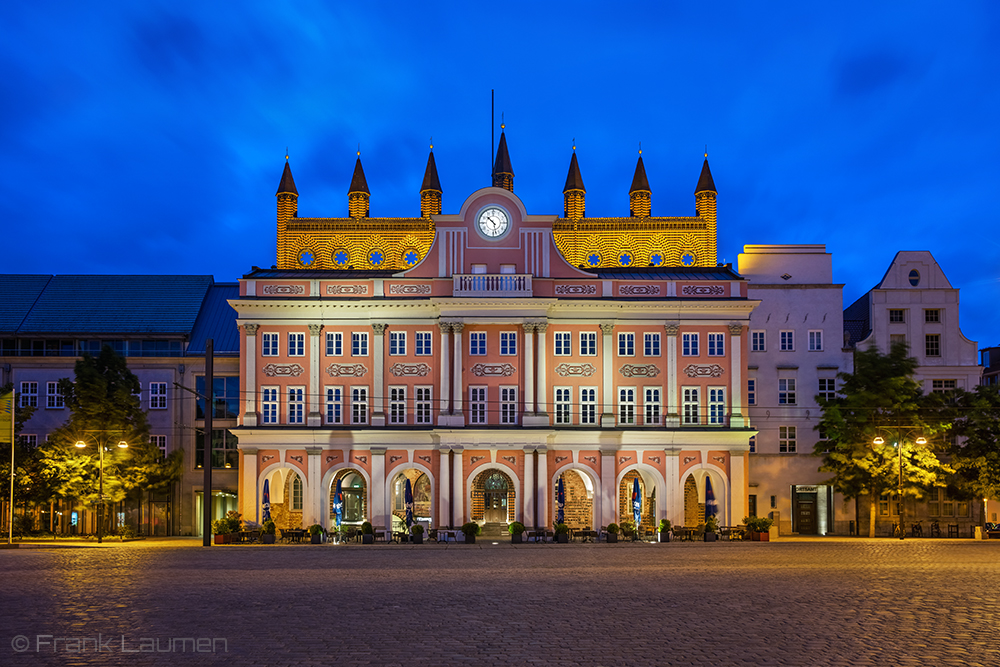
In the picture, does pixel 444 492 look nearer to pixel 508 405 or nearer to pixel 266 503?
pixel 508 405

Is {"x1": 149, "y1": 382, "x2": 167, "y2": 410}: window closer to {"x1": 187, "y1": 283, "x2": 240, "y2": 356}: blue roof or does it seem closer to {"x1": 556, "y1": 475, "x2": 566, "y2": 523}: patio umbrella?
{"x1": 187, "y1": 283, "x2": 240, "y2": 356}: blue roof

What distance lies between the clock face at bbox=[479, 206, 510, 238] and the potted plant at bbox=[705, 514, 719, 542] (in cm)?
2138

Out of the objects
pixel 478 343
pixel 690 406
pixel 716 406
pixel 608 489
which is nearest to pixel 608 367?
pixel 690 406

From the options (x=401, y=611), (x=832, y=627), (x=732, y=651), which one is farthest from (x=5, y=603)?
(x=832, y=627)

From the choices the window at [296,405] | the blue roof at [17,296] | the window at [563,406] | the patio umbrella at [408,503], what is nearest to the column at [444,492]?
the patio umbrella at [408,503]

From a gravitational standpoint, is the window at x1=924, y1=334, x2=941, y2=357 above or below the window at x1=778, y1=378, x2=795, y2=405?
above

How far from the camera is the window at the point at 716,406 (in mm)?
62094

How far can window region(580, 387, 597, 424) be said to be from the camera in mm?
62000

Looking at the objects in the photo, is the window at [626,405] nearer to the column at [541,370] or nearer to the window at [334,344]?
the column at [541,370]

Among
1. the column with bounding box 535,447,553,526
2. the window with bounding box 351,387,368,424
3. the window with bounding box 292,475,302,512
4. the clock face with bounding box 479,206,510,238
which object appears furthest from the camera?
the window with bounding box 292,475,302,512

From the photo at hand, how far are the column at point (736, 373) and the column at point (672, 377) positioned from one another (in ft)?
10.9

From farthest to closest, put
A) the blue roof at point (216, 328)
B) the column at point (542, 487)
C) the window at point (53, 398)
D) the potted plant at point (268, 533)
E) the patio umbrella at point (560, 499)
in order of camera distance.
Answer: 1. the blue roof at point (216, 328)
2. the window at point (53, 398)
3. the column at point (542, 487)
4. the patio umbrella at point (560, 499)
5. the potted plant at point (268, 533)

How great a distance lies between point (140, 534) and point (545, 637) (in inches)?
2008

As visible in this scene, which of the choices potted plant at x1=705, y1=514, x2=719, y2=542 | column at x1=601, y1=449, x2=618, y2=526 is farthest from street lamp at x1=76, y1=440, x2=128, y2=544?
potted plant at x1=705, y1=514, x2=719, y2=542
